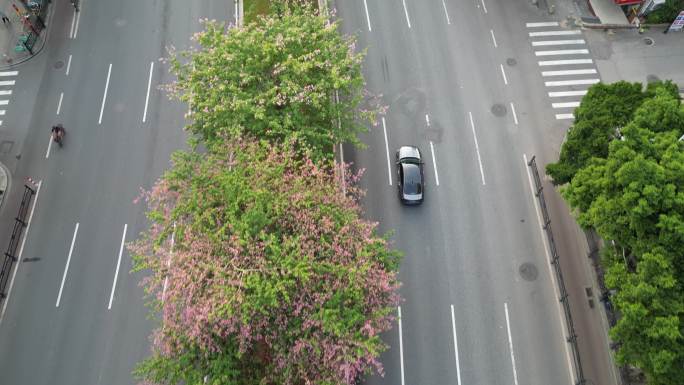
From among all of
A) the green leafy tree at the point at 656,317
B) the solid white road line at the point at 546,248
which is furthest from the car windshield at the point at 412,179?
the green leafy tree at the point at 656,317

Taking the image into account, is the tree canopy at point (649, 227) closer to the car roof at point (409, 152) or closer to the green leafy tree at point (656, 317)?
the green leafy tree at point (656, 317)

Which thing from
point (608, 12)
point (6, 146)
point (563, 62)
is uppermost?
point (608, 12)

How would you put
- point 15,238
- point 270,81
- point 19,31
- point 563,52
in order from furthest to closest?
point 19,31 < point 563,52 < point 15,238 < point 270,81

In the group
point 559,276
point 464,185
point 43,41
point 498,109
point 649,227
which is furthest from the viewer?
point 43,41

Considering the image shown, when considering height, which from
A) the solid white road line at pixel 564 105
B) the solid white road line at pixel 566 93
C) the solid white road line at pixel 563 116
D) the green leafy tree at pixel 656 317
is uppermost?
the solid white road line at pixel 566 93

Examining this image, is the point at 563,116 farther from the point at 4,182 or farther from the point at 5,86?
the point at 5,86

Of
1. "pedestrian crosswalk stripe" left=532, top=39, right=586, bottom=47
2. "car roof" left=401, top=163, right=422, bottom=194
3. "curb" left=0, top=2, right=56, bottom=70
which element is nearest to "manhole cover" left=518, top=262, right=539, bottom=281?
"car roof" left=401, top=163, right=422, bottom=194

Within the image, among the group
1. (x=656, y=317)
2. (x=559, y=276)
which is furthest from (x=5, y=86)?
(x=656, y=317)

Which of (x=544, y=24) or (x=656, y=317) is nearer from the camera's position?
(x=656, y=317)
